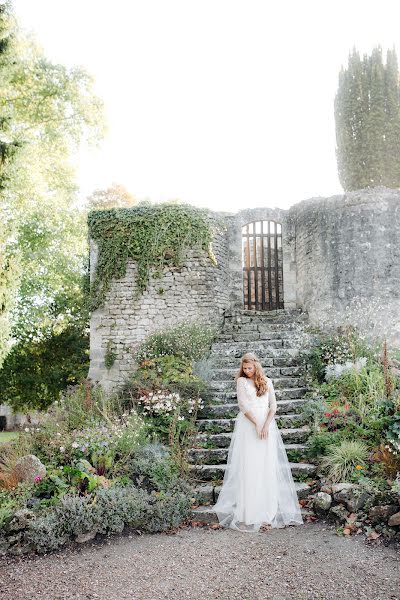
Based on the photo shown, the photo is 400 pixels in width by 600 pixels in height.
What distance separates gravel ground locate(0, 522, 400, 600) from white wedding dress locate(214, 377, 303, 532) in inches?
7.8

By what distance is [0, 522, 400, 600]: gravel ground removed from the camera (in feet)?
12.5

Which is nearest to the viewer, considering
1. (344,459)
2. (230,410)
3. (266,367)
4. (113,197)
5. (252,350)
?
(344,459)

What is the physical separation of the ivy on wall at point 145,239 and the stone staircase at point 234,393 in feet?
6.99

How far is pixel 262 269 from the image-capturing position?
46.1ft

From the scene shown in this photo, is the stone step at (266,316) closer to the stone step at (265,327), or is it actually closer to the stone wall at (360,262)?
the stone step at (265,327)

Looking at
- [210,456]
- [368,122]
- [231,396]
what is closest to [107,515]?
[210,456]

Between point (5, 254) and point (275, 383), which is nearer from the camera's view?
point (275, 383)

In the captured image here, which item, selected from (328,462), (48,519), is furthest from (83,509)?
(328,462)

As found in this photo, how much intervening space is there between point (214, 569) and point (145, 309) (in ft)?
26.5

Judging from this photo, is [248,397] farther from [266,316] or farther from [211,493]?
[266,316]

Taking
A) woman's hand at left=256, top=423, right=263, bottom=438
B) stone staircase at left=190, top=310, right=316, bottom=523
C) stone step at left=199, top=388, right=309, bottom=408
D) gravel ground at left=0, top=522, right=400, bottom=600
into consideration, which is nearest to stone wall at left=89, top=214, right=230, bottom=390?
stone staircase at left=190, top=310, right=316, bottom=523

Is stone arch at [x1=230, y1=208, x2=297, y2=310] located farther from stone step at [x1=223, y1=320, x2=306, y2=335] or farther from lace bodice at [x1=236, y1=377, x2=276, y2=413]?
lace bodice at [x1=236, y1=377, x2=276, y2=413]

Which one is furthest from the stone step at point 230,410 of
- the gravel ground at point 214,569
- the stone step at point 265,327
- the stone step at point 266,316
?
the stone step at point 266,316

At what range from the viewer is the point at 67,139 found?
52.8 feet
